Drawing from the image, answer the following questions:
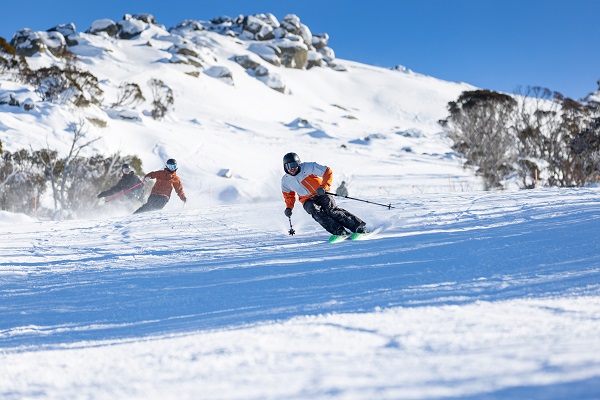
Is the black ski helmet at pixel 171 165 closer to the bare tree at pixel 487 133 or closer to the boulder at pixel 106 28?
the bare tree at pixel 487 133

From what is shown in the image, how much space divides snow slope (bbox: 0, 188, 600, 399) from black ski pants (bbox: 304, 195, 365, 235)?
1.58ft

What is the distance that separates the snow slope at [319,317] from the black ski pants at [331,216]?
1.58 ft

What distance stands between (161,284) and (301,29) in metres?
106

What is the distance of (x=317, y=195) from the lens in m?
6.02

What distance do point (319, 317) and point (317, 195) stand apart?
12.0 ft

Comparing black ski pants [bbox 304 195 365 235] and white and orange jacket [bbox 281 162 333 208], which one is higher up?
white and orange jacket [bbox 281 162 333 208]

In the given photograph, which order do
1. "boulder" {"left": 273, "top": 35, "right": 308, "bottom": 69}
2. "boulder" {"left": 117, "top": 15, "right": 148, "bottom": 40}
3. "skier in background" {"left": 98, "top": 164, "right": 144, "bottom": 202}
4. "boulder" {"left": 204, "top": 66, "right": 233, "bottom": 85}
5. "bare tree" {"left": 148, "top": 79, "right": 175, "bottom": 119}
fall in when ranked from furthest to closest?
1. "boulder" {"left": 273, "top": 35, "right": 308, "bottom": 69}
2. "boulder" {"left": 117, "top": 15, "right": 148, "bottom": 40}
3. "boulder" {"left": 204, "top": 66, "right": 233, "bottom": 85}
4. "bare tree" {"left": 148, "top": 79, "right": 175, "bottom": 119}
5. "skier in background" {"left": 98, "top": 164, "right": 144, "bottom": 202}

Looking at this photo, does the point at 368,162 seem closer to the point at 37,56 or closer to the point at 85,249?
the point at 85,249

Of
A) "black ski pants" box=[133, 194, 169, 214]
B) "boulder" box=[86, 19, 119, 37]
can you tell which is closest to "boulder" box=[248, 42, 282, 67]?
"boulder" box=[86, 19, 119, 37]

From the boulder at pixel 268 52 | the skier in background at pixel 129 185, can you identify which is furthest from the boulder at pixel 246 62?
the skier in background at pixel 129 185

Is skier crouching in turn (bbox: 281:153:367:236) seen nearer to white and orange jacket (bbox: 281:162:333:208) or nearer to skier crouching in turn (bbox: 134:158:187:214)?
white and orange jacket (bbox: 281:162:333:208)

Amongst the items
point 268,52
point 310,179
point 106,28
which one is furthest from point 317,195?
point 268,52

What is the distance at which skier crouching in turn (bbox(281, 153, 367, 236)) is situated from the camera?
5875mm

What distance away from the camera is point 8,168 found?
2252 cm
